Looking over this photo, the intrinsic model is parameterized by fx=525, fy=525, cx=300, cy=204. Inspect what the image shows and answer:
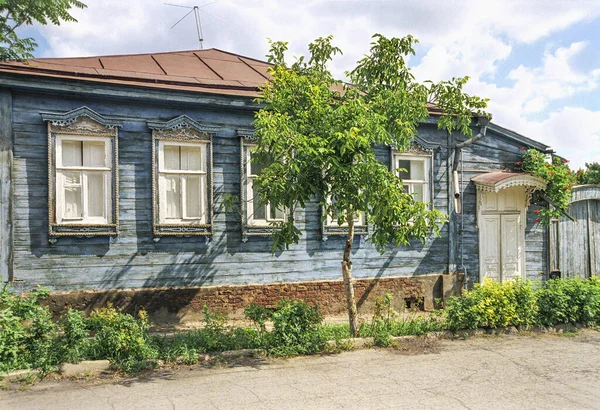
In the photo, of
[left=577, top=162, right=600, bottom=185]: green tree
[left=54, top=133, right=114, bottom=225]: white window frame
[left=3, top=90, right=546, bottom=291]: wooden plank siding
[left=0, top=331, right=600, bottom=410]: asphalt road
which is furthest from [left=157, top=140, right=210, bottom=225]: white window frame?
[left=577, top=162, right=600, bottom=185]: green tree

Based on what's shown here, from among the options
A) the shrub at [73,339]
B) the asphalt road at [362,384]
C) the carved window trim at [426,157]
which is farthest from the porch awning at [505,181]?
the shrub at [73,339]

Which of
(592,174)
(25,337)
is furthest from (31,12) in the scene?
(592,174)

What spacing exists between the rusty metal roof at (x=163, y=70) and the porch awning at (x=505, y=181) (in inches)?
220

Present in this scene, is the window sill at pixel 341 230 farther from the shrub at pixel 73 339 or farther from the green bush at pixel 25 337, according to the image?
the green bush at pixel 25 337

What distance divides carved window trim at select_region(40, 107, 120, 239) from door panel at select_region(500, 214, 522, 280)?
355 inches

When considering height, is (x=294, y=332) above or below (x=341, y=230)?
below

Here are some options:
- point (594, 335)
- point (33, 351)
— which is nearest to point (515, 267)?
point (594, 335)

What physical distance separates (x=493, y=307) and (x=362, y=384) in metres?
3.74

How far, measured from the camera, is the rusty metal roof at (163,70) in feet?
30.3

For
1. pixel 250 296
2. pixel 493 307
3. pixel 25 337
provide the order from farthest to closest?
pixel 250 296 < pixel 493 307 < pixel 25 337

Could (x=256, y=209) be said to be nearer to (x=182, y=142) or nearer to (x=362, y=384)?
(x=182, y=142)

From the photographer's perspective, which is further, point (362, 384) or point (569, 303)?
point (569, 303)

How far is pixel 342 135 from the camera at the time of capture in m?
7.27

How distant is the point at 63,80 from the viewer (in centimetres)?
902
